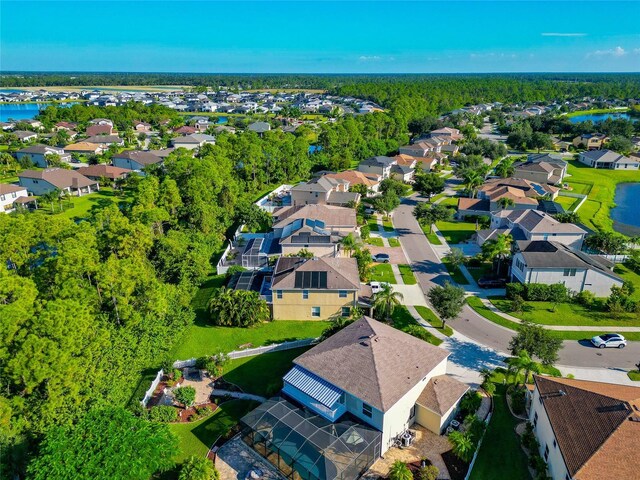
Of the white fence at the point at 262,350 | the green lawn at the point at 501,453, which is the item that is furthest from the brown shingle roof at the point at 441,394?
the white fence at the point at 262,350

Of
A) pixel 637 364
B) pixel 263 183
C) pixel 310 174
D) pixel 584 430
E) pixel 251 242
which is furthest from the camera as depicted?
pixel 310 174

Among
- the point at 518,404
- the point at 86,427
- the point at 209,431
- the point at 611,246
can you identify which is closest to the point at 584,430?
the point at 518,404

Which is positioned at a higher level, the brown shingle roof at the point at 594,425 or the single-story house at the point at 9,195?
the brown shingle roof at the point at 594,425

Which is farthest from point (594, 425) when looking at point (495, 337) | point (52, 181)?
point (52, 181)

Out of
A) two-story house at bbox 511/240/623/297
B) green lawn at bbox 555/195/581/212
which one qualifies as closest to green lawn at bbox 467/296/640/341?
two-story house at bbox 511/240/623/297

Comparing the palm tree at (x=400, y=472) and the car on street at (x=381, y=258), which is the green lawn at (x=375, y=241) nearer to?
the car on street at (x=381, y=258)

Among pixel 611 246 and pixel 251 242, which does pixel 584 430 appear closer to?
pixel 611 246

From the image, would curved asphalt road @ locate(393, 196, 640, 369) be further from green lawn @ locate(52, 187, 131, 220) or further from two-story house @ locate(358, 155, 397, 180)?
green lawn @ locate(52, 187, 131, 220)
